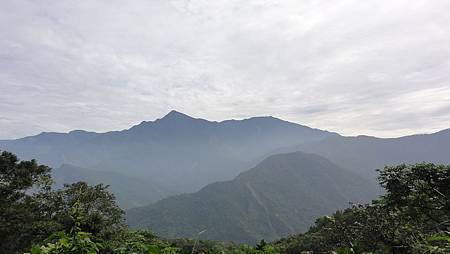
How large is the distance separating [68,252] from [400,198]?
21207 mm

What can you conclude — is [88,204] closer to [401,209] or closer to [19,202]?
Answer: [19,202]

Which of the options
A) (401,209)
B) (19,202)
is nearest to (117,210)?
(19,202)

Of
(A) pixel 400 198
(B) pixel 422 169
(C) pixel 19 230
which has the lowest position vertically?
(C) pixel 19 230

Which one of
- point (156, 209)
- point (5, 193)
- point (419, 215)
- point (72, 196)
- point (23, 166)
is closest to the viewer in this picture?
point (419, 215)

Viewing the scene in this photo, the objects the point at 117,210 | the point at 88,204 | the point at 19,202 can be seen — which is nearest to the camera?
the point at 19,202

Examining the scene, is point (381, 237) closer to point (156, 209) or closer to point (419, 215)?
point (419, 215)

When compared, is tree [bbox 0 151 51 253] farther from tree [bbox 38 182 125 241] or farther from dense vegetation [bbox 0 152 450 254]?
tree [bbox 38 182 125 241]

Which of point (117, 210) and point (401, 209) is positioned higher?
point (401, 209)

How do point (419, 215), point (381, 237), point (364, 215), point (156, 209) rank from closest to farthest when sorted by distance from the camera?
point (381, 237) < point (419, 215) < point (364, 215) < point (156, 209)

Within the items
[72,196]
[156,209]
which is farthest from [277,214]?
[72,196]

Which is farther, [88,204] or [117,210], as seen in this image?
[117,210]

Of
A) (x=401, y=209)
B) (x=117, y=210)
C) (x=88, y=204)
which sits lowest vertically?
(x=117, y=210)

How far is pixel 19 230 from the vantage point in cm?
1933

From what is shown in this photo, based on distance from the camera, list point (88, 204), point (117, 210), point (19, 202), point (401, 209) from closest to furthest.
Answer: point (401, 209) < point (19, 202) < point (88, 204) < point (117, 210)
